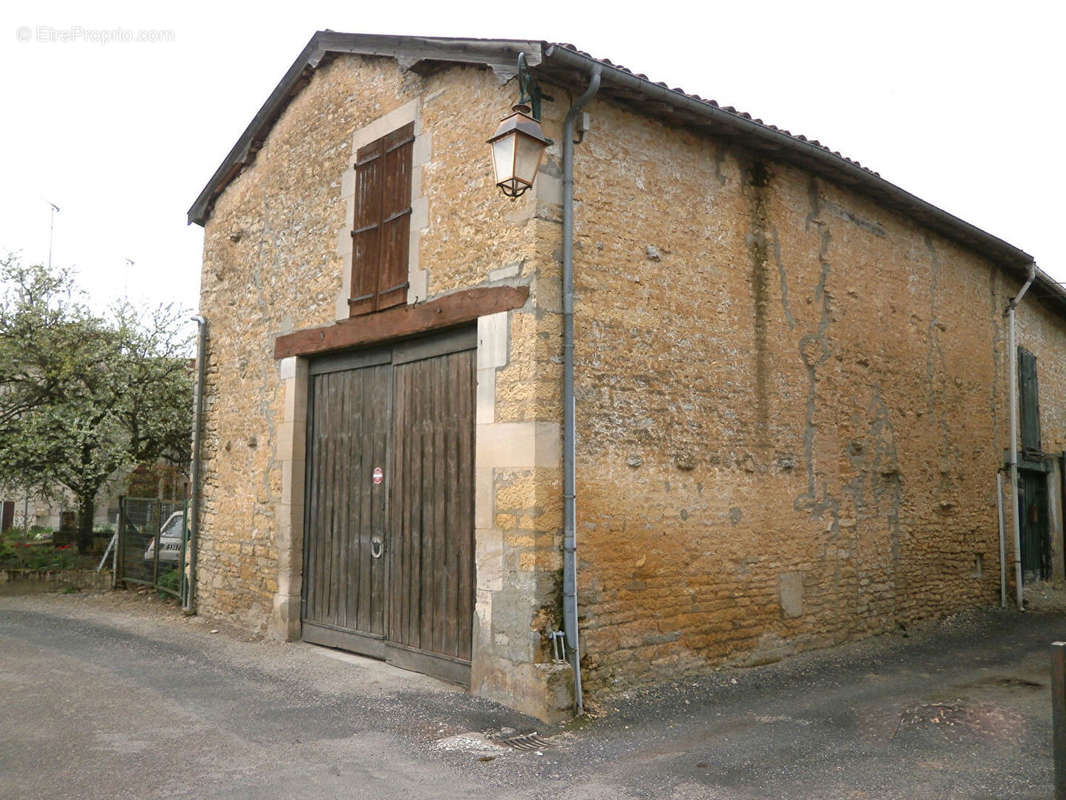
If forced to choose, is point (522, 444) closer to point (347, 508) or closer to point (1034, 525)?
point (347, 508)

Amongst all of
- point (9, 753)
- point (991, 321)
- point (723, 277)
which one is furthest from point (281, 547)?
point (991, 321)

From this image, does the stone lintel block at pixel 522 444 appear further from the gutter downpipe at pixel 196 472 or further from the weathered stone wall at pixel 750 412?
the gutter downpipe at pixel 196 472

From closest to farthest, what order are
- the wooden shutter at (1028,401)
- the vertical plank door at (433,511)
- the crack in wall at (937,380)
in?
1. the vertical plank door at (433,511)
2. the crack in wall at (937,380)
3. the wooden shutter at (1028,401)

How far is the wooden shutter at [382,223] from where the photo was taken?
7.02m

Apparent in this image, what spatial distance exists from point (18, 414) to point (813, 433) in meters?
11.9

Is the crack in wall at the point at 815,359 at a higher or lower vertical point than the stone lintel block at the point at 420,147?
lower

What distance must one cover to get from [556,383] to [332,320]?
2.84 metres

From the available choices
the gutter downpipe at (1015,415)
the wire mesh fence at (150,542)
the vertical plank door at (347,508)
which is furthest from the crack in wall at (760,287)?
the wire mesh fence at (150,542)

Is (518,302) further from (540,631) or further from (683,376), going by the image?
(540,631)

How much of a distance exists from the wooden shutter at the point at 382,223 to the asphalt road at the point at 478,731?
10.4ft

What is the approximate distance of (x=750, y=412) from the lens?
7133mm

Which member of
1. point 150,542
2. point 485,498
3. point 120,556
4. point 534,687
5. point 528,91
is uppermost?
point 528,91

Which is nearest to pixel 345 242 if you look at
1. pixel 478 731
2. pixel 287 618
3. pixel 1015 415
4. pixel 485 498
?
→ pixel 485 498

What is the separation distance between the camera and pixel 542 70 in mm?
5832
